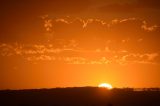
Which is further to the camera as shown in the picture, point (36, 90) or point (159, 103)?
point (36, 90)

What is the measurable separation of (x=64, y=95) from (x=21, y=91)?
51.7 ft

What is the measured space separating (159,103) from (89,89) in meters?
27.5

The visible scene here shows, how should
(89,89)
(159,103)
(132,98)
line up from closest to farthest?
(159,103) < (132,98) < (89,89)

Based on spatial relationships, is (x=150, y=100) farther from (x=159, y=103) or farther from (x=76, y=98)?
(x=76, y=98)

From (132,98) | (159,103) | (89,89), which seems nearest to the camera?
(159,103)

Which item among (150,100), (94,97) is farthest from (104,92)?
(150,100)

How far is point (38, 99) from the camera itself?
14462cm

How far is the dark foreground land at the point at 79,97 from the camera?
446 feet

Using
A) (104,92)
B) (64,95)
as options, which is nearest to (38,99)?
(64,95)

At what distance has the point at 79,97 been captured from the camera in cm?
14662

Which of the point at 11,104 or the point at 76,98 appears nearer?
the point at 11,104

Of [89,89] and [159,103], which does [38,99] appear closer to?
[89,89]

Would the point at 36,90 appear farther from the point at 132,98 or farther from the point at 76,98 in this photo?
the point at 132,98

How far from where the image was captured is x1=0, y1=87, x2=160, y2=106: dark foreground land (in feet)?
446
